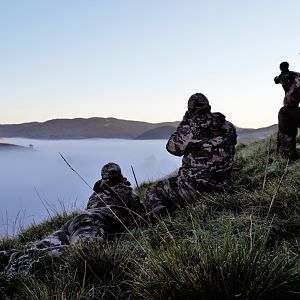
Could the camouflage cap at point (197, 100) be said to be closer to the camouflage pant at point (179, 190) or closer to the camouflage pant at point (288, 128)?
the camouflage pant at point (179, 190)

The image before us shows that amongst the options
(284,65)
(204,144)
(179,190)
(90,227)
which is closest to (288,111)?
(284,65)

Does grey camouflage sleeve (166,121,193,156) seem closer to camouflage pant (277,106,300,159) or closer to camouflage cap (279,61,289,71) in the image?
camouflage pant (277,106,300,159)

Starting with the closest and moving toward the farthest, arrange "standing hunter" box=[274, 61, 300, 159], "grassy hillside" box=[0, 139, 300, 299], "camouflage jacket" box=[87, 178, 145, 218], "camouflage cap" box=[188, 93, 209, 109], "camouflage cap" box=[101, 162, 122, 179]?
1. "grassy hillside" box=[0, 139, 300, 299]
2. "camouflage jacket" box=[87, 178, 145, 218]
3. "camouflage cap" box=[188, 93, 209, 109]
4. "camouflage cap" box=[101, 162, 122, 179]
5. "standing hunter" box=[274, 61, 300, 159]

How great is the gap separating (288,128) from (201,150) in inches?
110

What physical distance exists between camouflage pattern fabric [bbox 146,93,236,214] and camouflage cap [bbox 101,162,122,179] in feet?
2.55

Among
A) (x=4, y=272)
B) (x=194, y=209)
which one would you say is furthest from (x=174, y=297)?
(x=194, y=209)

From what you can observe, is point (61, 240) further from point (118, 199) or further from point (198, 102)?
point (198, 102)

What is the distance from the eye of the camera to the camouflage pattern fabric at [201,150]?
6602 mm

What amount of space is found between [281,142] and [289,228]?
206 inches

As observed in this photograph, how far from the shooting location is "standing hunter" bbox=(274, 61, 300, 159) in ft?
27.5

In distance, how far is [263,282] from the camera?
240cm

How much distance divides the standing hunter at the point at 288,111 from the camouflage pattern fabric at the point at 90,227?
3.36m

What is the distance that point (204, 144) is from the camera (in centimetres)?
663

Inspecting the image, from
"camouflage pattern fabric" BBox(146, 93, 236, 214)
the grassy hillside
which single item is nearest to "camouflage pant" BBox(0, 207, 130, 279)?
the grassy hillside
